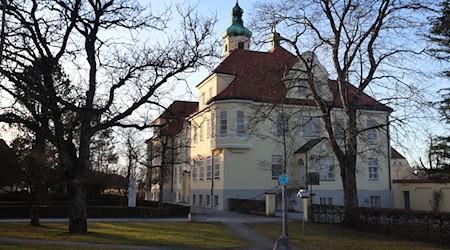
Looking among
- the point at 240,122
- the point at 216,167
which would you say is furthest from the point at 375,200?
the point at 216,167

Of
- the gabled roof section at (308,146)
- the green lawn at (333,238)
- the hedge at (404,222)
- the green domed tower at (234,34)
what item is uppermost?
the green domed tower at (234,34)

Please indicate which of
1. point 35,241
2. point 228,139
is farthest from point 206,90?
point 35,241

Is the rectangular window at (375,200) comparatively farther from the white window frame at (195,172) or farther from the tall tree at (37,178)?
the tall tree at (37,178)

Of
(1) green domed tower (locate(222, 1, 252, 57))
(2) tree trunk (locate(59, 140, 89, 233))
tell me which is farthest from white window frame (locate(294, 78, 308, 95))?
(1) green domed tower (locate(222, 1, 252, 57))

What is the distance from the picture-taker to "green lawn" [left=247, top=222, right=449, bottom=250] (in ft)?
53.4

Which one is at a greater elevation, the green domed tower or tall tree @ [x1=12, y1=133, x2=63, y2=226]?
the green domed tower

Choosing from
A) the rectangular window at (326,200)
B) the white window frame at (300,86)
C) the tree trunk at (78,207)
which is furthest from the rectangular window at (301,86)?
the rectangular window at (326,200)

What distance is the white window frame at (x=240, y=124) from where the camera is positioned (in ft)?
126

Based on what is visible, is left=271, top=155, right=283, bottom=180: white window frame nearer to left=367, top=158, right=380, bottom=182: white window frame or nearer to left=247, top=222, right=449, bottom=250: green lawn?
left=367, top=158, right=380, bottom=182: white window frame

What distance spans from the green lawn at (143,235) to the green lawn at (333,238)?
2.17m

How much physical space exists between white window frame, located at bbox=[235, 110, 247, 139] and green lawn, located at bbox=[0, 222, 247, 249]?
16640mm

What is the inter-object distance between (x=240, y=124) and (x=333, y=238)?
2089 centimetres

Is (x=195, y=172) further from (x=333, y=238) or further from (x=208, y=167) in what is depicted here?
(x=333, y=238)

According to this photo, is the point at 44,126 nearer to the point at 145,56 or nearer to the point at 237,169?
the point at 145,56
